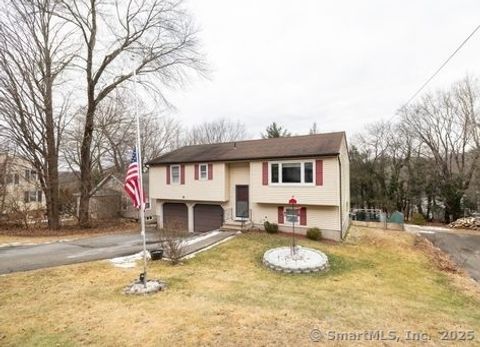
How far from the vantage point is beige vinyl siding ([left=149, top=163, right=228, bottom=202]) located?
57.6 feet

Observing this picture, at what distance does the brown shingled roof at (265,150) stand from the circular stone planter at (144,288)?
9513 mm

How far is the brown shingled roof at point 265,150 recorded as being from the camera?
1508 centimetres

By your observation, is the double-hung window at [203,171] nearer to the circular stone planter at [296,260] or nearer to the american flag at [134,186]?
the circular stone planter at [296,260]

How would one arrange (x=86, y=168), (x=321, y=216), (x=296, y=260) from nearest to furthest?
1. (x=296, y=260)
2. (x=321, y=216)
3. (x=86, y=168)

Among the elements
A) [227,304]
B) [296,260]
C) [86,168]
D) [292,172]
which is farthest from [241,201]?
[86,168]

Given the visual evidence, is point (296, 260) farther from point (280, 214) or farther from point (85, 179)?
point (85, 179)

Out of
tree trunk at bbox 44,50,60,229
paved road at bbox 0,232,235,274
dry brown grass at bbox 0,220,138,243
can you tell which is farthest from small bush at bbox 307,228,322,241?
tree trunk at bbox 44,50,60,229

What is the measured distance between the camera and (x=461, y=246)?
16.0m

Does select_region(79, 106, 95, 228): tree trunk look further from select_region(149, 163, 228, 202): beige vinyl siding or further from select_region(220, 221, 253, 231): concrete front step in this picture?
select_region(220, 221, 253, 231): concrete front step

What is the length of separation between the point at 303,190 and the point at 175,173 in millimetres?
8992

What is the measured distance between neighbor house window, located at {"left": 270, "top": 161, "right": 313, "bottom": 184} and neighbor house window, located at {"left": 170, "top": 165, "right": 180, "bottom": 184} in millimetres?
6794

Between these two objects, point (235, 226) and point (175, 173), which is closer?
point (235, 226)

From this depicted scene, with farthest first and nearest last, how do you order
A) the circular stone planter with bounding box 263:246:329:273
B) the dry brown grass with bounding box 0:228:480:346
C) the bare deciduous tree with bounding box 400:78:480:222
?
the bare deciduous tree with bounding box 400:78:480:222, the circular stone planter with bounding box 263:246:329:273, the dry brown grass with bounding box 0:228:480:346

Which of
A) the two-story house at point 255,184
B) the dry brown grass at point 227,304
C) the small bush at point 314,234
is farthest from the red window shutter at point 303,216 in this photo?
the dry brown grass at point 227,304
